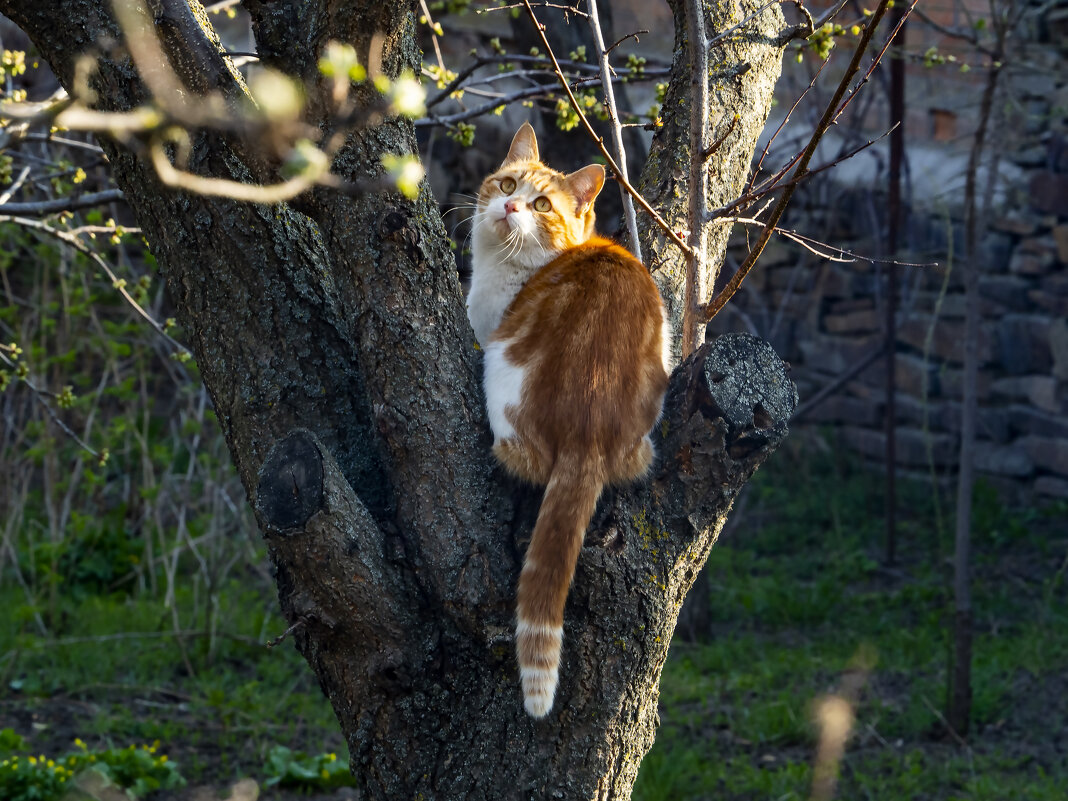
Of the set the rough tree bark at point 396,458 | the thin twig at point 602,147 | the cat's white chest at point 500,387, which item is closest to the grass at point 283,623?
the rough tree bark at point 396,458

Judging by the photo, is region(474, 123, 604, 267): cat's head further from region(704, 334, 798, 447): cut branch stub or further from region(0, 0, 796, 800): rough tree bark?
region(704, 334, 798, 447): cut branch stub

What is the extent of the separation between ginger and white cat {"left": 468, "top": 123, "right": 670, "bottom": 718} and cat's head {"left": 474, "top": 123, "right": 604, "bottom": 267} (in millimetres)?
222

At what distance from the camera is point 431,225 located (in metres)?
1.87

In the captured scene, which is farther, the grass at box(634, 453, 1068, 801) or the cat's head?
the grass at box(634, 453, 1068, 801)

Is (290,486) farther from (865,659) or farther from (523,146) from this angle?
(865,659)

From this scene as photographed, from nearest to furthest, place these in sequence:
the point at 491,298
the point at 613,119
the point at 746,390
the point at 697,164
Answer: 1. the point at 746,390
2. the point at 697,164
3. the point at 613,119
4. the point at 491,298

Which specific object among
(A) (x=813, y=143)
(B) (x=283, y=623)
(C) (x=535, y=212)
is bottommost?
(B) (x=283, y=623)

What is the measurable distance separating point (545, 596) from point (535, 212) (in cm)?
129

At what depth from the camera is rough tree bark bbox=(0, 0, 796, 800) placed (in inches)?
67.7

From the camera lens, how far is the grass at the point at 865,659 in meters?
3.34

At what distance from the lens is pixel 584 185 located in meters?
2.77

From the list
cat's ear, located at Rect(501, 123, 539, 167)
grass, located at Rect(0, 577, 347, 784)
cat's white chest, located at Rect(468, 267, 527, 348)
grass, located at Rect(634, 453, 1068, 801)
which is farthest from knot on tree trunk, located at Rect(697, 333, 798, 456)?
grass, located at Rect(0, 577, 347, 784)

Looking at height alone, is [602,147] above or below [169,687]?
above

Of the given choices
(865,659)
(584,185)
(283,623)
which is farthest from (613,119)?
(283,623)
